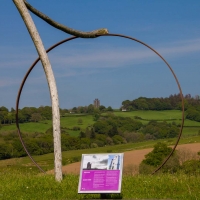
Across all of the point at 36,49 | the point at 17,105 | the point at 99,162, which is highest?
the point at 36,49

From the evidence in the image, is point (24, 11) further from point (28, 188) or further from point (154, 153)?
point (154, 153)

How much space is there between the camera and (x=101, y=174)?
11828 millimetres

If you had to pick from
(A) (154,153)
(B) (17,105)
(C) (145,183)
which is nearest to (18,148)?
(A) (154,153)

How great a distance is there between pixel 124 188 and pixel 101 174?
1755 mm

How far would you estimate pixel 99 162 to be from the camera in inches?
475

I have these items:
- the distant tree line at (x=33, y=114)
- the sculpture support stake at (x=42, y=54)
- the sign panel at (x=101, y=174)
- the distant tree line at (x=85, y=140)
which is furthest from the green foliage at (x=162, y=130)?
the sign panel at (x=101, y=174)

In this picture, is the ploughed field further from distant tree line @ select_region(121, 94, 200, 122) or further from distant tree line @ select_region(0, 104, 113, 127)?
distant tree line @ select_region(0, 104, 113, 127)

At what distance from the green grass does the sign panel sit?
76cm

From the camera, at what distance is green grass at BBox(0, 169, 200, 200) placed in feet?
41.0

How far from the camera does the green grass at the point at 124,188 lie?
12.5 meters

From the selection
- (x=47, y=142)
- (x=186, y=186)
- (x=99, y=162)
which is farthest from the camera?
(x=47, y=142)

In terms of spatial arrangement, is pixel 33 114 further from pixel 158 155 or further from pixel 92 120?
pixel 158 155

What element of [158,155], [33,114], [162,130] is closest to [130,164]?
[158,155]

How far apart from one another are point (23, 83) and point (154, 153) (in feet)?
24.3
